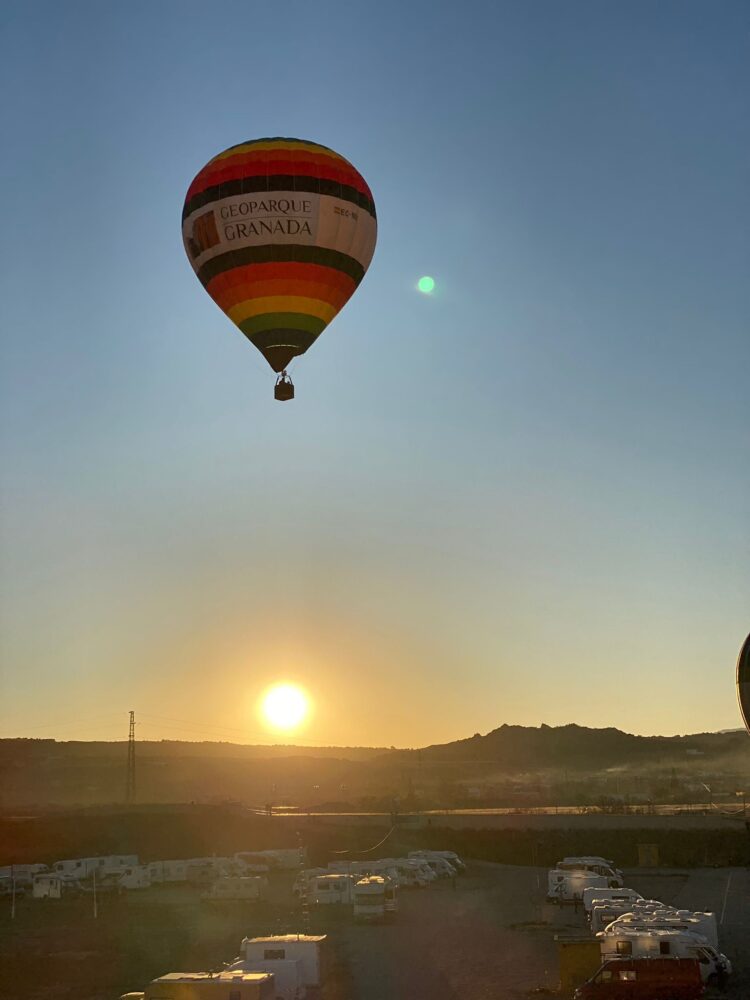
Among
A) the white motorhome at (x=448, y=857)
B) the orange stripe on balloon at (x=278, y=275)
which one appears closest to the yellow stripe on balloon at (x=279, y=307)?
the orange stripe on balloon at (x=278, y=275)

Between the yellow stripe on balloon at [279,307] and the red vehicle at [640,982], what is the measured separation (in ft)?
74.2

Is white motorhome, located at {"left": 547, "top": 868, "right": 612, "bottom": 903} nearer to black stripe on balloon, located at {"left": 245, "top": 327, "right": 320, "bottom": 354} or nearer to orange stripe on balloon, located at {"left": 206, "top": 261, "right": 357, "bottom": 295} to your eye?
black stripe on balloon, located at {"left": 245, "top": 327, "right": 320, "bottom": 354}

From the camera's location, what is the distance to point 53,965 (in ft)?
136

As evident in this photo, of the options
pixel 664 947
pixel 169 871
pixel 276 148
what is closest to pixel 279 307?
pixel 276 148

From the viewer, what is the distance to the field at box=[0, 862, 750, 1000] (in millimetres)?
36219

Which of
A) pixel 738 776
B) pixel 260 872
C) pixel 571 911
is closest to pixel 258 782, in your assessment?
pixel 738 776

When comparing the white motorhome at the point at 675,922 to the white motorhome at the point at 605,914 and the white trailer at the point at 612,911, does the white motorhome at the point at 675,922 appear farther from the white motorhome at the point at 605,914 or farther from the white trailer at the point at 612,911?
the white motorhome at the point at 605,914

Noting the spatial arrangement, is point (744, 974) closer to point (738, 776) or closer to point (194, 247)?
point (194, 247)

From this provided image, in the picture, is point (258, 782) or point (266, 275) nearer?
point (266, 275)

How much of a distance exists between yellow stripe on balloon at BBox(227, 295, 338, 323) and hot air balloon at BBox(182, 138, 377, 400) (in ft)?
0.11

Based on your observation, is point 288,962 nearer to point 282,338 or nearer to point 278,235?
point 282,338

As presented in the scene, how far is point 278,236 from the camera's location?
129 feet

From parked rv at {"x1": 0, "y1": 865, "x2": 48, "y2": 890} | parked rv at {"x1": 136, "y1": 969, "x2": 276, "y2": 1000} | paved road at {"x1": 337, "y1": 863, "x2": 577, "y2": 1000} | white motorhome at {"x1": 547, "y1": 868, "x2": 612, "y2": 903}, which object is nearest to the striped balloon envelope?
paved road at {"x1": 337, "y1": 863, "x2": 577, "y2": 1000}

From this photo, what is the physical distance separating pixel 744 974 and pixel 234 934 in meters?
19.6
